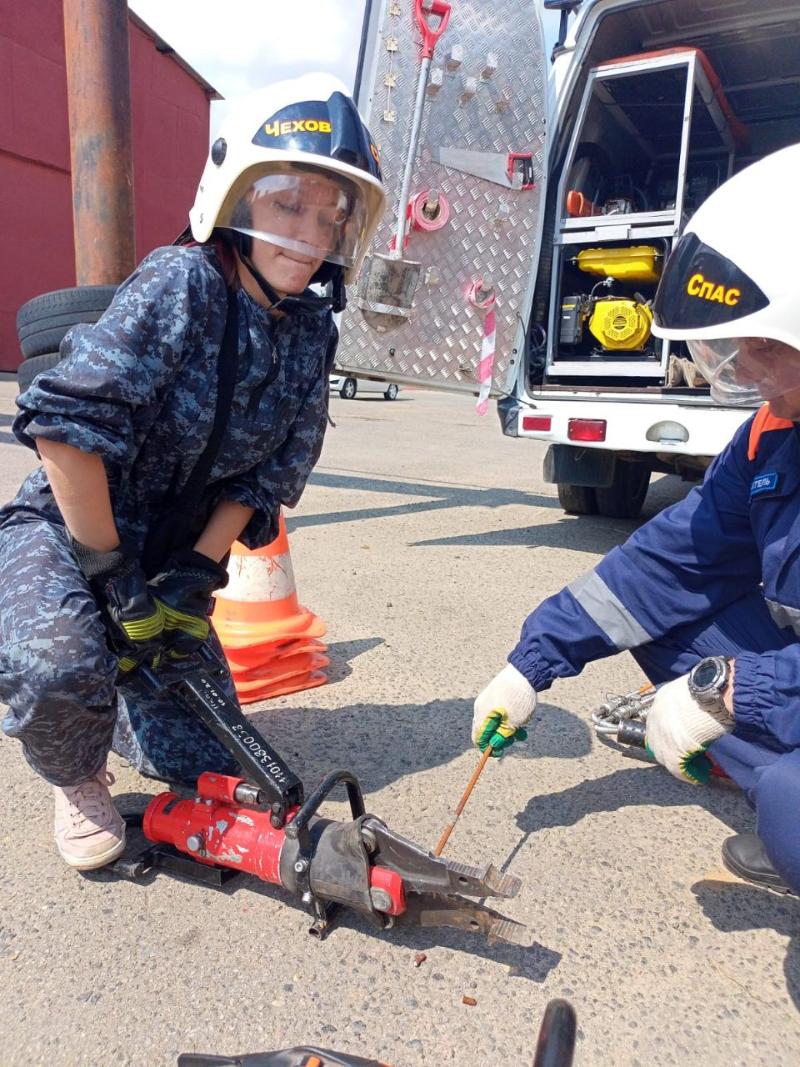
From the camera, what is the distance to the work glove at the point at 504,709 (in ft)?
6.98

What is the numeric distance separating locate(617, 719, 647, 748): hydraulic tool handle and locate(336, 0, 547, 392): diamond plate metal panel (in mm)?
2715

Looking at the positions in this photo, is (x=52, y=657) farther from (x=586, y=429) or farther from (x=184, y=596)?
(x=586, y=429)

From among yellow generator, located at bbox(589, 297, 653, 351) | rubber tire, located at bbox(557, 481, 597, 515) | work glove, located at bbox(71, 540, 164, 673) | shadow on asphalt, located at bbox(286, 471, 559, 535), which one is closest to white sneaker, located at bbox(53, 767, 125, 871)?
work glove, located at bbox(71, 540, 164, 673)

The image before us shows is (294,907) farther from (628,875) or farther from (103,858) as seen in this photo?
(628,875)

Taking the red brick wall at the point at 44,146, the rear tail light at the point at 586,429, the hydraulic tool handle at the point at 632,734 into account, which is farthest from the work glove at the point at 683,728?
the red brick wall at the point at 44,146

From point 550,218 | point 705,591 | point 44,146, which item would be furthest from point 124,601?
point 44,146

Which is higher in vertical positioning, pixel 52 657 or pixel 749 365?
pixel 749 365

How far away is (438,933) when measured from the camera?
6.15 ft

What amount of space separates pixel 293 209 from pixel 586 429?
2.90m

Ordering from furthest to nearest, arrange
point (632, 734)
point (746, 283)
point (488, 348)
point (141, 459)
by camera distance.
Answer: point (488, 348)
point (632, 734)
point (141, 459)
point (746, 283)

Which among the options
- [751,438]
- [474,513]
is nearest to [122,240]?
[751,438]

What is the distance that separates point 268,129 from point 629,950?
199 cm

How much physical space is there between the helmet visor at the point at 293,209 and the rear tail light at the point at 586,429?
109 inches

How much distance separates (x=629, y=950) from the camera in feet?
6.04
